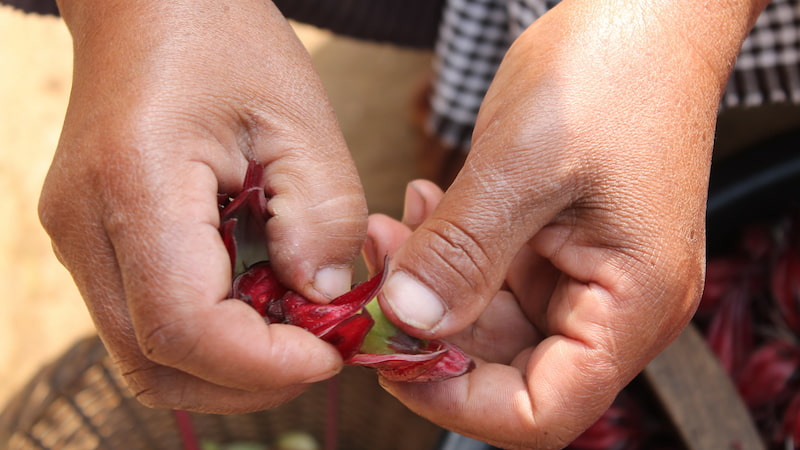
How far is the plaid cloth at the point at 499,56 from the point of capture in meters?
1.08

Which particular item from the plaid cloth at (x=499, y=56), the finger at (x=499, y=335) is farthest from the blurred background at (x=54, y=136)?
the finger at (x=499, y=335)

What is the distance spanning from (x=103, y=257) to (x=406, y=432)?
76cm

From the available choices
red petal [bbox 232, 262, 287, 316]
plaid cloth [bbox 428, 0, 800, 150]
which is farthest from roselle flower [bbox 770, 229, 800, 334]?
red petal [bbox 232, 262, 287, 316]

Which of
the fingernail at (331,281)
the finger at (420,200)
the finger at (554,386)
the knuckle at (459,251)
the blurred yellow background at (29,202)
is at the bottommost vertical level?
the blurred yellow background at (29,202)

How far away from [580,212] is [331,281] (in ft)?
0.89

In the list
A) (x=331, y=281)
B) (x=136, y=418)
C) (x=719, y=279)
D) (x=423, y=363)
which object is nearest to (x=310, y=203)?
(x=331, y=281)

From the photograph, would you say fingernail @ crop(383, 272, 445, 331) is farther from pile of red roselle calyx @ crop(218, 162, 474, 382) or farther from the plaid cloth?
the plaid cloth

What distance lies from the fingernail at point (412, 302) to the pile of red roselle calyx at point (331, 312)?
0.07 feet

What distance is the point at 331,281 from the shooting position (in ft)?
2.24

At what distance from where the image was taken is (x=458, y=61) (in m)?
1.31

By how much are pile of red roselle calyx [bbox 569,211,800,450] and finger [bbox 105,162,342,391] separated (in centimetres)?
77

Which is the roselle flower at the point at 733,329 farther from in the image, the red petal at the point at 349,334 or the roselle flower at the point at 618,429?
the red petal at the point at 349,334

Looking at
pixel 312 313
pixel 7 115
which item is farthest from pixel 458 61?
pixel 7 115

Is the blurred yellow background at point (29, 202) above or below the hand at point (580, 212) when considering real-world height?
below
